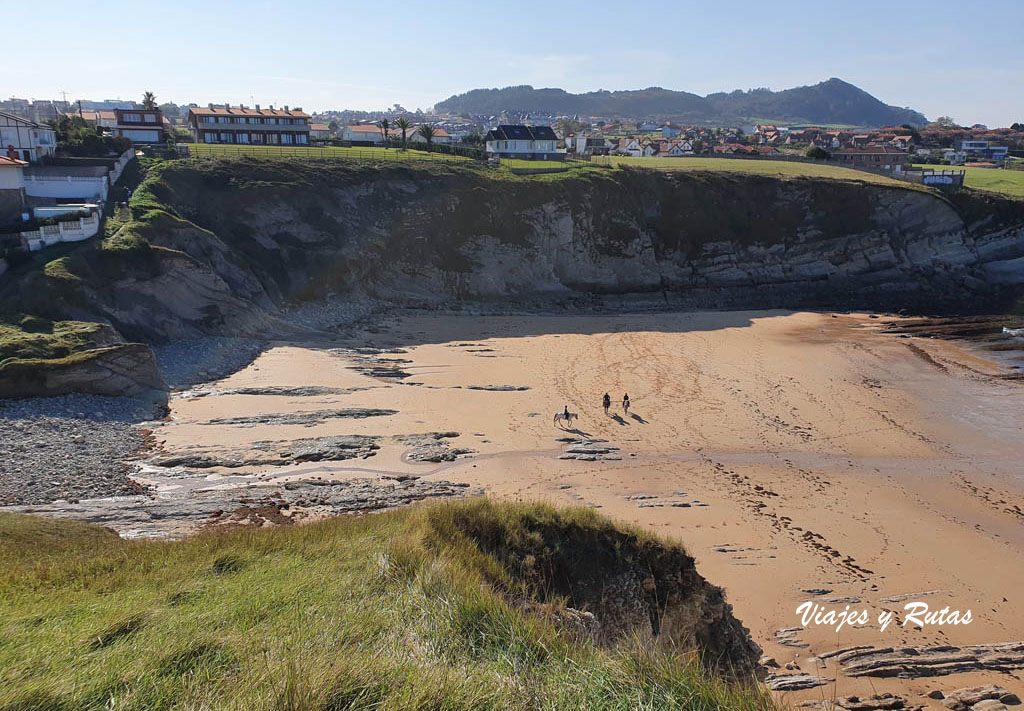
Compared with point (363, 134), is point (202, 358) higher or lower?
lower

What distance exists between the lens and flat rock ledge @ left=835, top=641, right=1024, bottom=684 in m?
12.7

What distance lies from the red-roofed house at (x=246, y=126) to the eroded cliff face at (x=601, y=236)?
59.4 feet

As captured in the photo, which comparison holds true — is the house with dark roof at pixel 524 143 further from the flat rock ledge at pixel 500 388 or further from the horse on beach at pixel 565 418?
the horse on beach at pixel 565 418

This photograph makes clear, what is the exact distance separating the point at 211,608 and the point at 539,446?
1479cm

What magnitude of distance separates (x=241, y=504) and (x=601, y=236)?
36077 millimetres

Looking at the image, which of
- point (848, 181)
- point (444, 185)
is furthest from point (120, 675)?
point (848, 181)

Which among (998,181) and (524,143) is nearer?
(998,181)

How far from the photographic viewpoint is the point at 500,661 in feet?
23.1

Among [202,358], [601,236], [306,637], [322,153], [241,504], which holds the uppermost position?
[322,153]

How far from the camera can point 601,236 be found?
48250mm

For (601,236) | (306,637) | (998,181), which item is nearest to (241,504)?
(306,637)

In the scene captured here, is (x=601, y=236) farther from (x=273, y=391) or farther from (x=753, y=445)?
(x=273, y=391)

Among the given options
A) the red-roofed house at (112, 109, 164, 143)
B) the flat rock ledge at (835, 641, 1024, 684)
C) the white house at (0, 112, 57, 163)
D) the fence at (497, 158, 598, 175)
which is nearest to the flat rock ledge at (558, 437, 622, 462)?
the flat rock ledge at (835, 641, 1024, 684)

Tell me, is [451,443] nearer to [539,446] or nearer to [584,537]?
[539,446]
